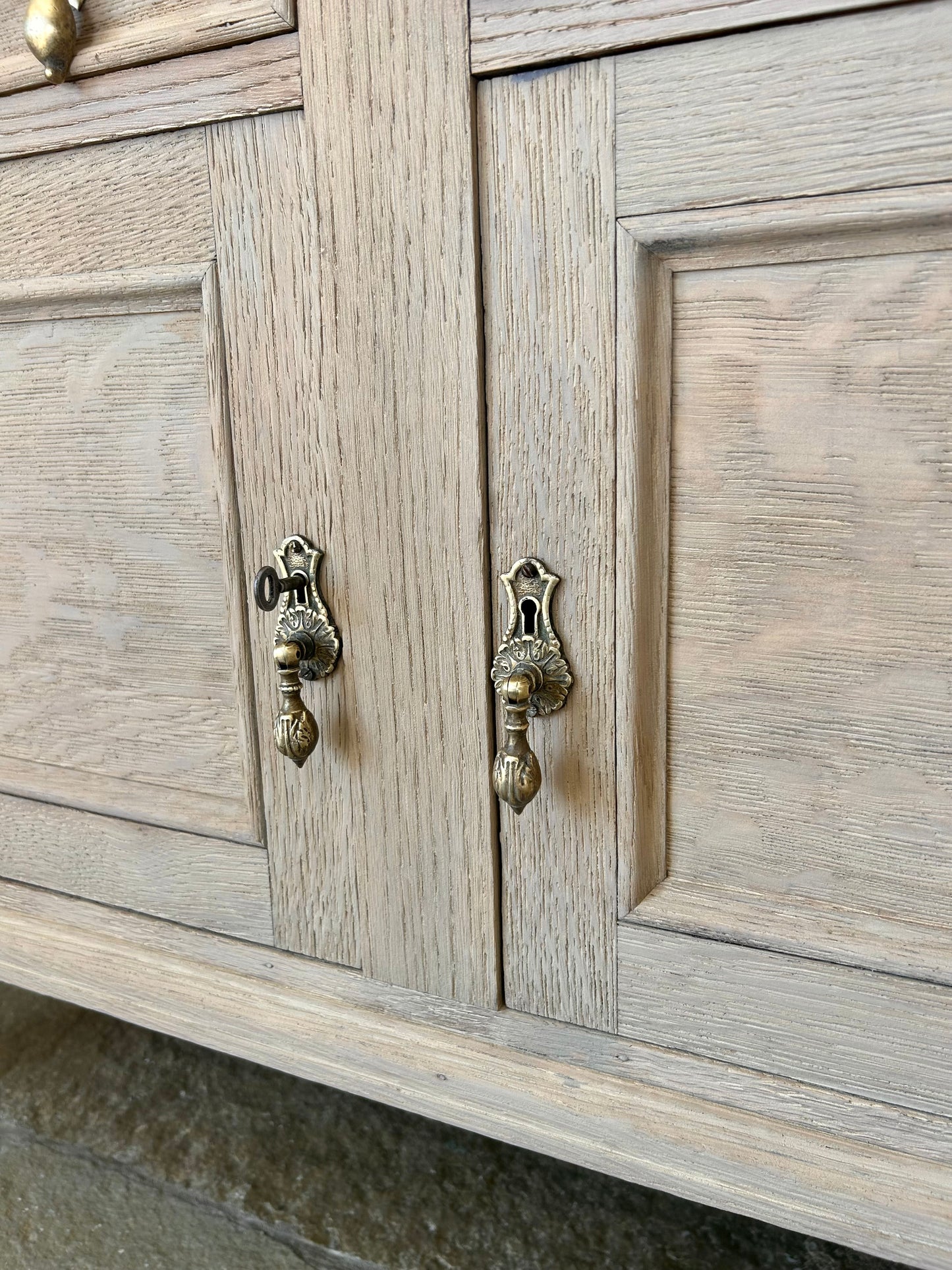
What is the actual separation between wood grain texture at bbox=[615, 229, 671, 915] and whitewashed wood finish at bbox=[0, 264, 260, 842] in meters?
0.18

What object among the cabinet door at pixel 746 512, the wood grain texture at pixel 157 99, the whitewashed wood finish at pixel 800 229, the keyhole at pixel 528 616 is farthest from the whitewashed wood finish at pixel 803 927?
the wood grain texture at pixel 157 99

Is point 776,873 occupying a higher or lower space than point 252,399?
lower

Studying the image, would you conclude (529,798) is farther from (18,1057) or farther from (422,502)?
(18,1057)

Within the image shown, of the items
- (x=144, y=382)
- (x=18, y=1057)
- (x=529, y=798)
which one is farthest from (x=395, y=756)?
(x=18, y=1057)

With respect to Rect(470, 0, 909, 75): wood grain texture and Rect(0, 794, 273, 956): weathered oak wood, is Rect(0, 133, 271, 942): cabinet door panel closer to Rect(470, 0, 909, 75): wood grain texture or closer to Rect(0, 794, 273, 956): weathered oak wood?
Rect(0, 794, 273, 956): weathered oak wood

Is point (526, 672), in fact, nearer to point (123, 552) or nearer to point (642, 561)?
point (642, 561)

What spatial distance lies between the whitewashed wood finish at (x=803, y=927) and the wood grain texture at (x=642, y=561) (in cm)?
1

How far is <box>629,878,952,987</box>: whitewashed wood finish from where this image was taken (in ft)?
1.15

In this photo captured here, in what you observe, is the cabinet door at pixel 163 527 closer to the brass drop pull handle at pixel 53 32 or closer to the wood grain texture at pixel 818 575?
the brass drop pull handle at pixel 53 32

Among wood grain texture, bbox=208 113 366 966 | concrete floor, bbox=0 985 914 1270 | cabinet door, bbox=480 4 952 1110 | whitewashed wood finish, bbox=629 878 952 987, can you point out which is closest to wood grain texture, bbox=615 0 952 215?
cabinet door, bbox=480 4 952 1110

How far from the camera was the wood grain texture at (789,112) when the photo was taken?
0.29 m

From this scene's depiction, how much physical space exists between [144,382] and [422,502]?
0.15m

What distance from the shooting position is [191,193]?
412 mm

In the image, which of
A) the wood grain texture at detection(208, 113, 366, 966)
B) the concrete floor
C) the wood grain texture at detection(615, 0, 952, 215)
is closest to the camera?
the wood grain texture at detection(615, 0, 952, 215)
